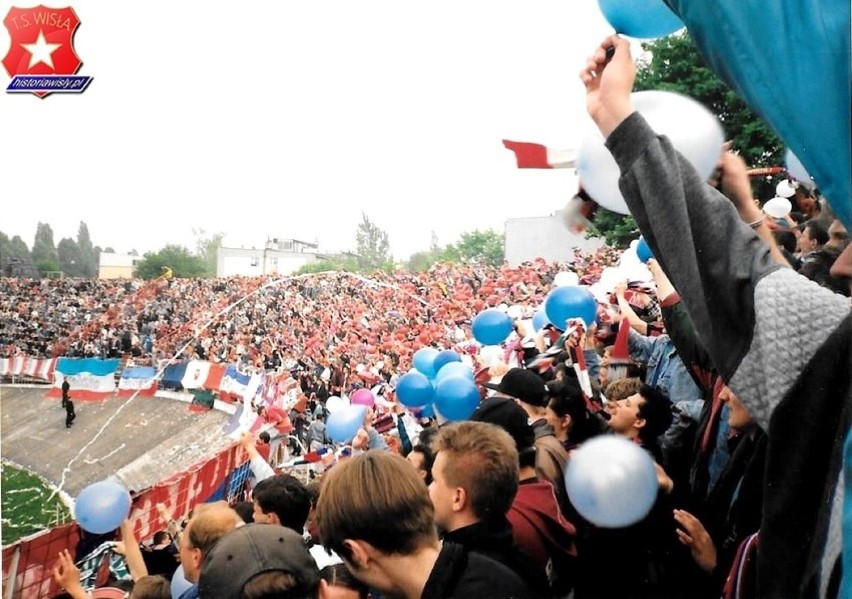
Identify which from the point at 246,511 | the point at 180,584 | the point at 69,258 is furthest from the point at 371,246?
the point at 180,584

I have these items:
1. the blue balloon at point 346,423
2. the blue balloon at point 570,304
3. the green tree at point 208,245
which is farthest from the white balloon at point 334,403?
the blue balloon at point 570,304

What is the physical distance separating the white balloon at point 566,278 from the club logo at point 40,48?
60.9 inches

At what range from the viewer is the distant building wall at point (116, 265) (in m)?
2.41

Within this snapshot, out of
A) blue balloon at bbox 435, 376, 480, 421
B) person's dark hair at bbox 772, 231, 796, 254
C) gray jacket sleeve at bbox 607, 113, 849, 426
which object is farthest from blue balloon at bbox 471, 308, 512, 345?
gray jacket sleeve at bbox 607, 113, 849, 426

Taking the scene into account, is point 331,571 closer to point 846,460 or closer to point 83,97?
point 846,460

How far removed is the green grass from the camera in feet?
7.10

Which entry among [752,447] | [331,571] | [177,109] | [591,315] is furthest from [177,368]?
[752,447]

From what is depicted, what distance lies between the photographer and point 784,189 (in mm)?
2156

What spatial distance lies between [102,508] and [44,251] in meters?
0.86

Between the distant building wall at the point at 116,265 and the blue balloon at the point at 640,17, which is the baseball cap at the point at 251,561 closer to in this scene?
the blue balloon at the point at 640,17

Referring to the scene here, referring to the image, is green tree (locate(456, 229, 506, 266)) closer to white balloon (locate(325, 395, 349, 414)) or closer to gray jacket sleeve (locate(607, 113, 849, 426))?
white balloon (locate(325, 395, 349, 414))

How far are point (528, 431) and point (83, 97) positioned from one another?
5.39ft

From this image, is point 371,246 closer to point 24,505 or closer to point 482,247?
point 482,247

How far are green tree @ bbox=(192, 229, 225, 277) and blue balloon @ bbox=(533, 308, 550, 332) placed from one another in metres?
1.13
